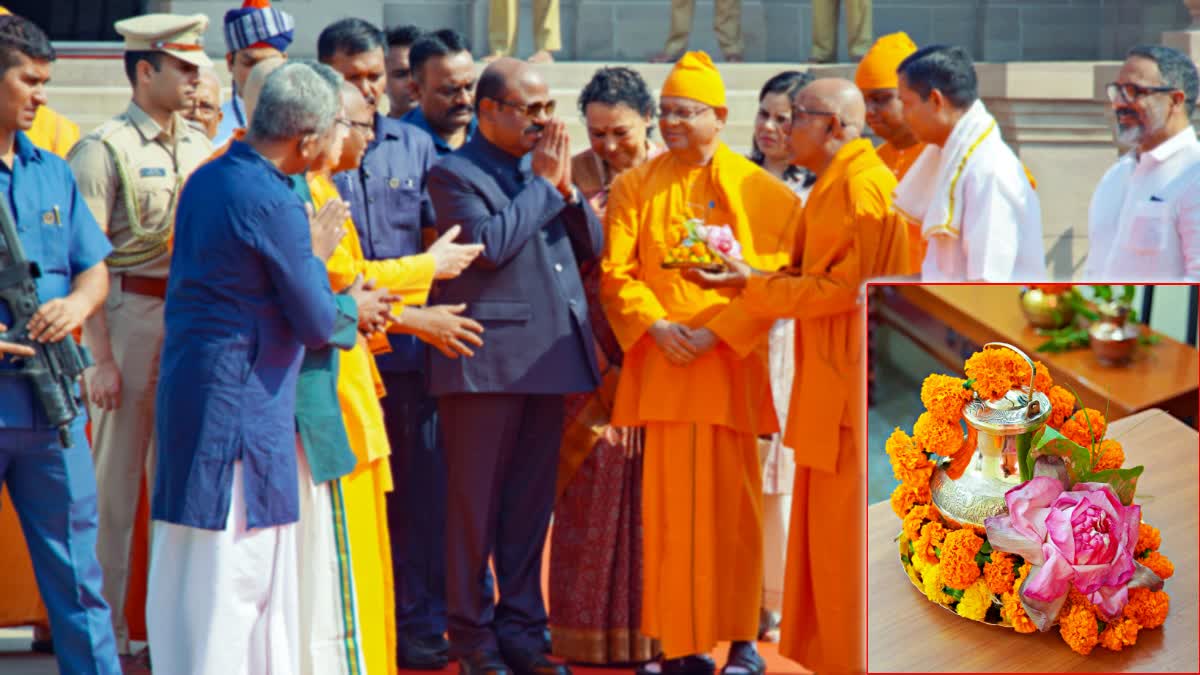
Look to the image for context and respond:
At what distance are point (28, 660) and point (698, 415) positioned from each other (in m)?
2.03

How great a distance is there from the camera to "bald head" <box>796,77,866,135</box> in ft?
14.3

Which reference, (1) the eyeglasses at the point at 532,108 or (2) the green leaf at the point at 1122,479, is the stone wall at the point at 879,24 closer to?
(1) the eyeglasses at the point at 532,108

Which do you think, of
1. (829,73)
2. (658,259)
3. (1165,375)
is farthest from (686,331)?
(829,73)

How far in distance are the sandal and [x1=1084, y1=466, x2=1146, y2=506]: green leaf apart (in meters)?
2.78

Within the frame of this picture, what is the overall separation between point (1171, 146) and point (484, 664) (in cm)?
226

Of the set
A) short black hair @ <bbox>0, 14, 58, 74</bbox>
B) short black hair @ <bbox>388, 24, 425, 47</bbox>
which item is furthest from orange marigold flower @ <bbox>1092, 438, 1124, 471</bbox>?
short black hair @ <bbox>388, 24, 425, 47</bbox>

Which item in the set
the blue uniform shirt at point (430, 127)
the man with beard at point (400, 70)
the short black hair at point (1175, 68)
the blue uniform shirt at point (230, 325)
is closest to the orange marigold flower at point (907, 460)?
the blue uniform shirt at point (230, 325)

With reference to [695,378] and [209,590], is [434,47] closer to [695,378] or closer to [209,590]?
[695,378]

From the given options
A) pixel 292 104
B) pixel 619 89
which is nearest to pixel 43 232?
pixel 292 104

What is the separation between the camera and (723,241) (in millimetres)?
4402

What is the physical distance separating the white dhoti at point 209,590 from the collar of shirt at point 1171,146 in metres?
2.42

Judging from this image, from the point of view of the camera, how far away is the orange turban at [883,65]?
541cm

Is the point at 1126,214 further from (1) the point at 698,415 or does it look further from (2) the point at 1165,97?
(1) the point at 698,415

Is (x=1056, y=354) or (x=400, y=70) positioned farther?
(x=400, y=70)
